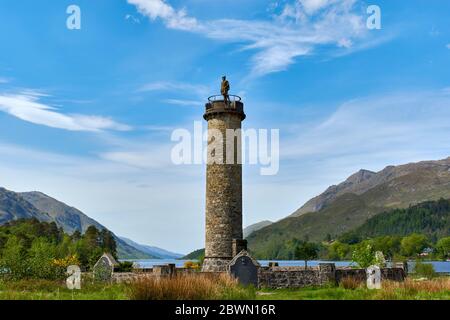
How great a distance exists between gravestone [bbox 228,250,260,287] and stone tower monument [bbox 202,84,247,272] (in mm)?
6941

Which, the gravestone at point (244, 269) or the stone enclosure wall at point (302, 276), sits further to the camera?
the stone enclosure wall at point (302, 276)

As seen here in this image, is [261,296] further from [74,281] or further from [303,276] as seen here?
[303,276]

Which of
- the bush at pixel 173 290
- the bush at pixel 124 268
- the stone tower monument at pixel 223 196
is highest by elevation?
the stone tower monument at pixel 223 196

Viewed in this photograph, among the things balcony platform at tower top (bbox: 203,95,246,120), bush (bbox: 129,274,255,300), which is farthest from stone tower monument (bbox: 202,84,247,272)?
bush (bbox: 129,274,255,300)

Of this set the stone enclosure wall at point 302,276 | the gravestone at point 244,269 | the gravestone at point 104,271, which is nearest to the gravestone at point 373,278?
the stone enclosure wall at point 302,276

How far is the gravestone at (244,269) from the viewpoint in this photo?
28995 mm

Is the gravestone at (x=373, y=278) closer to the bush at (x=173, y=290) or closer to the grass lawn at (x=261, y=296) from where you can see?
the grass lawn at (x=261, y=296)

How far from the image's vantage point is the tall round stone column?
3738cm

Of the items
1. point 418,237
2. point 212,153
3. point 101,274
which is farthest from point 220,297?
point 418,237

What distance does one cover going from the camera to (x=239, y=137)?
1519 inches

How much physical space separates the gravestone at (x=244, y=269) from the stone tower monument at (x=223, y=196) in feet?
22.8

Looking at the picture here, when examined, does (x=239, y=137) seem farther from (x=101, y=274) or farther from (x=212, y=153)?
(x=101, y=274)
